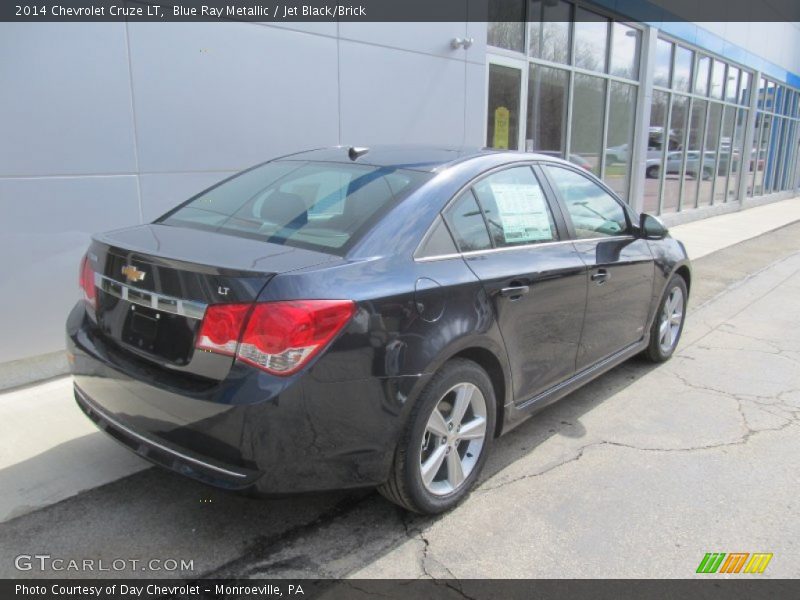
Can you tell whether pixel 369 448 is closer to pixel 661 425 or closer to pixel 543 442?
pixel 543 442

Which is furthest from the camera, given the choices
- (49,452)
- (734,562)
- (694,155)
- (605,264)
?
(694,155)

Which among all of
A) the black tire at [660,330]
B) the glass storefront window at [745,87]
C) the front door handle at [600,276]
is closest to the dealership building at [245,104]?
the front door handle at [600,276]

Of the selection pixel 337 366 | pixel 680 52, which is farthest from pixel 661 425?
pixel 680 52

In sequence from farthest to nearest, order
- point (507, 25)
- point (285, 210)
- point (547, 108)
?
1. point (547, 108)
2. point (507, 25)
3. point (285, 210)

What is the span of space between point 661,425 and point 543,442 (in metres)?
0.84

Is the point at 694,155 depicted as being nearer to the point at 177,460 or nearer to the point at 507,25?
the point at 507,25

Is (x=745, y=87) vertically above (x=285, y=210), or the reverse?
(x=745, y=87)

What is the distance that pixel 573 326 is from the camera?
Answer: 3.68 m

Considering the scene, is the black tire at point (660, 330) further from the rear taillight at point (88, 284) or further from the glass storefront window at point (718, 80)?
the glass storefront window at point (718, 80)

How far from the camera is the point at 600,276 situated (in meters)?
3.87

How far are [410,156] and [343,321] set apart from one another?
1358mm

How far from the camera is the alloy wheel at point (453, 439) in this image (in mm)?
2855

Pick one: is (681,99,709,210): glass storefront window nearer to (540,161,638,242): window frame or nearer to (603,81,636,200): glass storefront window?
(603,81,636,200): glass storefront window
